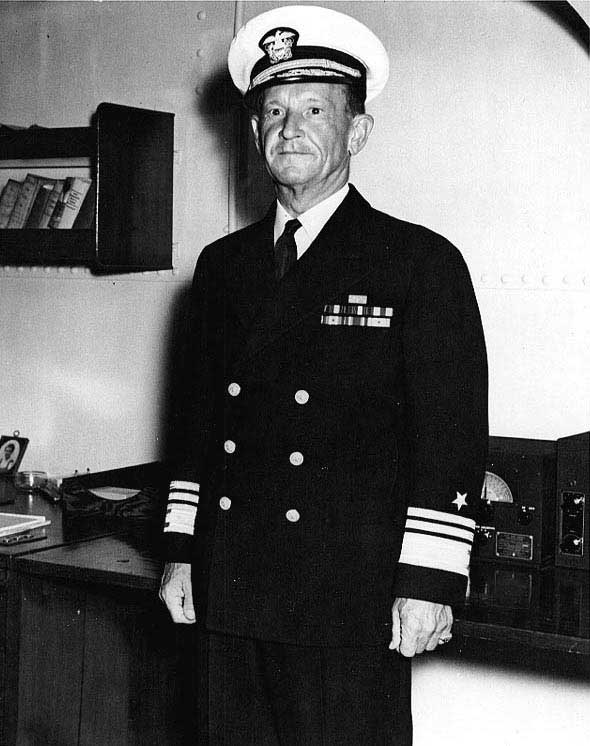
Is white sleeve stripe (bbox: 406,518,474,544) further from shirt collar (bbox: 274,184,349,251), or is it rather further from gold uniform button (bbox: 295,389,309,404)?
shirt collar (bbox: 274,184,349,251)

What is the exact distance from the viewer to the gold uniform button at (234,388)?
202cm

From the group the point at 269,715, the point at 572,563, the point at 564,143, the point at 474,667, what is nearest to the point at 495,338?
the point at 564,143

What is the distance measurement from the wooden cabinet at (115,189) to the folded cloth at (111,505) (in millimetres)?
714

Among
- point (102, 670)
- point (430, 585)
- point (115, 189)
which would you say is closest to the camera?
point (430, 585)

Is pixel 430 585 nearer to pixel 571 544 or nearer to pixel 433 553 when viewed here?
pixel 433 553

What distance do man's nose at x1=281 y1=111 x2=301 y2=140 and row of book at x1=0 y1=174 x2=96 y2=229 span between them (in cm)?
139

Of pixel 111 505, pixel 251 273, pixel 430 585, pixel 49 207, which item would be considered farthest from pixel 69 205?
pixel 430 585

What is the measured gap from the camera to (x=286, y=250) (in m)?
2.09

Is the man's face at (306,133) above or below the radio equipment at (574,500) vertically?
above

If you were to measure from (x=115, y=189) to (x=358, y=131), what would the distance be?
1.29 meters

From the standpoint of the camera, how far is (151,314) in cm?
344

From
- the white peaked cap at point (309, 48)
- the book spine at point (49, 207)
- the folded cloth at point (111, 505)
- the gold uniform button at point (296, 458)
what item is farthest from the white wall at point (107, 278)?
the gold uniform button at point (296, 458)

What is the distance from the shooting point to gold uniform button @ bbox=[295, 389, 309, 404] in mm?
1951

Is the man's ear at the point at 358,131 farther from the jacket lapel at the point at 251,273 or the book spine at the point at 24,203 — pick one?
the book spine at the point at 24,203
